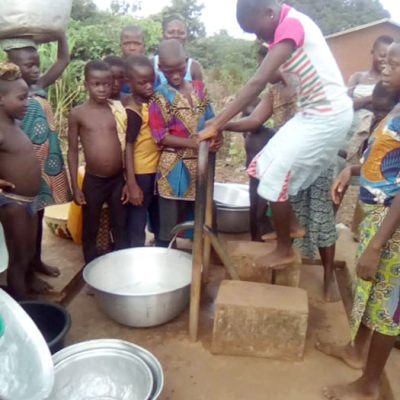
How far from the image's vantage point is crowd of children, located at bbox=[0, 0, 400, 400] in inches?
78.0

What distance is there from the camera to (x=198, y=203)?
93.9 inches

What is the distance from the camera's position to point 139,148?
309 cm

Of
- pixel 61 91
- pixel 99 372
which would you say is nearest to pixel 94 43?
pixel 61 91

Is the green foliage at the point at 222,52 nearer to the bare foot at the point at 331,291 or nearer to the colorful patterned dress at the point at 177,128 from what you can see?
the colorful patterned dress at the point at 177,128

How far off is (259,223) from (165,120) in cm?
109

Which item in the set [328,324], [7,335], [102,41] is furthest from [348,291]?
[102,41]

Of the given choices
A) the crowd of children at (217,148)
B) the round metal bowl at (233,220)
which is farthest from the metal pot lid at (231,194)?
the crowd of children at (217,148)

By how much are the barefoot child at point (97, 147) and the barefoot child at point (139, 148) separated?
0.09m

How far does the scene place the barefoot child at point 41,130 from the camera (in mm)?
2783

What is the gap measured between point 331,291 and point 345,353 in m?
0.62

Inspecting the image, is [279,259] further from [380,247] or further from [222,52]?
[222,52]

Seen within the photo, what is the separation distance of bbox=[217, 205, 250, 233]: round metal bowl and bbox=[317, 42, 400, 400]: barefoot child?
1821mm

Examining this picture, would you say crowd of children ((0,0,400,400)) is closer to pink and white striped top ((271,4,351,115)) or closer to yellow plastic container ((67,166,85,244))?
pink and white striped top ((271,4,351,115))

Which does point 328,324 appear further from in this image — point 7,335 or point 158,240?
point 7,335
